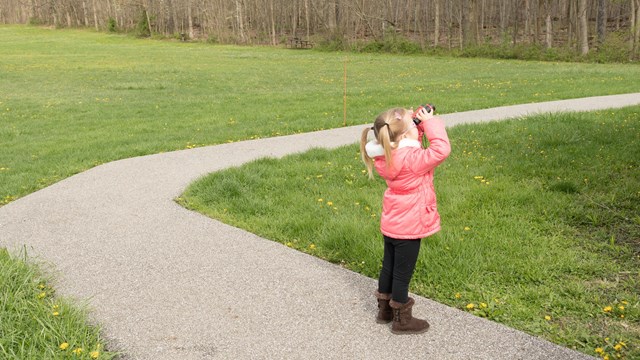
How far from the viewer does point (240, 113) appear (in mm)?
14516

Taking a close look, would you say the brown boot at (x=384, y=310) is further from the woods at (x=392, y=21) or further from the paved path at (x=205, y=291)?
the woods at (x=392, y=21)

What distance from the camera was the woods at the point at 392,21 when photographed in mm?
38188

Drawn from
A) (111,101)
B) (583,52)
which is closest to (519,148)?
(111,101)

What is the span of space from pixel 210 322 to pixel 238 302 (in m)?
0.34

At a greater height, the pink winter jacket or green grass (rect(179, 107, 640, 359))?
the pink winter jacket

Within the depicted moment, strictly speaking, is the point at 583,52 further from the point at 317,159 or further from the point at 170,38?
the point at 170,38

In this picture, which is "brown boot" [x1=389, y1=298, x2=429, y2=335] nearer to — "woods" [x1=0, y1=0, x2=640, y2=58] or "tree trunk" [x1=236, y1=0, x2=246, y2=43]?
"woods" [x1=0, y1=0, x2=640, y2=58]

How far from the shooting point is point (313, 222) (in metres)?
5.87

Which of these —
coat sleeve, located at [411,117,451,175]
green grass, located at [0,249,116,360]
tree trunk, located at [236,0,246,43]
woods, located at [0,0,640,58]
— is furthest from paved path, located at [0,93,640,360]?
tree trunk, located at [236,0,246,43]

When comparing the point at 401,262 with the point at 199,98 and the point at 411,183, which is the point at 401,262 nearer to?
the point at 411,183

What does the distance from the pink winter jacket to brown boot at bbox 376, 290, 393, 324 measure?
488mm

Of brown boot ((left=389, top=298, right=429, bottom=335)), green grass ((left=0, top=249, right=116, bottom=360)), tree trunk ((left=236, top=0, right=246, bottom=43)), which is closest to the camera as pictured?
green grass ((left=0, top=249, right=116, bottom=360))

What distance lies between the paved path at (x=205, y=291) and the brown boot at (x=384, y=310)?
0.08m

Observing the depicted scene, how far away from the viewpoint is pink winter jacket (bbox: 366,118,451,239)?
3.54 m
